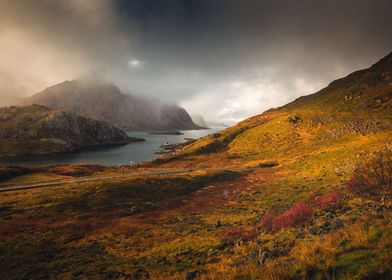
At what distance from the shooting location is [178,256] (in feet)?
71.2

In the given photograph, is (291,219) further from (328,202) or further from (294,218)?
(328,202)

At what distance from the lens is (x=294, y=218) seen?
2516 centimetres

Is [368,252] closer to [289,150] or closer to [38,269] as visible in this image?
[38,269]

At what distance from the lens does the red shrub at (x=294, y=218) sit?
78.9 ft

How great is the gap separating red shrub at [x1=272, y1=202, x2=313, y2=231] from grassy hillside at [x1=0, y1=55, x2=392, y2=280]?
0.43ft

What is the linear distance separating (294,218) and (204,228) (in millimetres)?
12414

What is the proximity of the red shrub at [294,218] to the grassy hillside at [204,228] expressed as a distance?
0.43ft

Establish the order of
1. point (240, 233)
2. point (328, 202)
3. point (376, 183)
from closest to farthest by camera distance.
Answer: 1. point (376, 183)
2. point (240, 233)
3. point (328, 202)

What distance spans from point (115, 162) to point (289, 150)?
117 meters

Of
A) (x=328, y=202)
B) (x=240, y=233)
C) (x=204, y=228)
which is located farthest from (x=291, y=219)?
(x=204, y=228)

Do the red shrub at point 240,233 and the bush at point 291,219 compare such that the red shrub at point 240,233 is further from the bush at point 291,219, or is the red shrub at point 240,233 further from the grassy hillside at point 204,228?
the bush at point 291,219

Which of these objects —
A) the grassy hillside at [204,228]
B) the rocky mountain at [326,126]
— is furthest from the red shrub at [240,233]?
the rocky mountain at [326,126]

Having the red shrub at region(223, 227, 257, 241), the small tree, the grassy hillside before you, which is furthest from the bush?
the small tree

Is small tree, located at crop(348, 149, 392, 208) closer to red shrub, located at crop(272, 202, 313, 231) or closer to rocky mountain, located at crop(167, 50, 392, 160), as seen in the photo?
red shrub, located at crop(272, 202, 313, 231)
